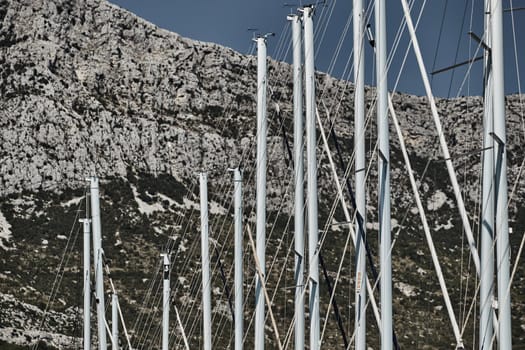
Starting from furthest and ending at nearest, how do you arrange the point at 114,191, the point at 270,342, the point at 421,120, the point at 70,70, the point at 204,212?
the point at 421,120 < the point at 70,70 < the point at 114,191 < the point at 270,342 < the point at 204,212

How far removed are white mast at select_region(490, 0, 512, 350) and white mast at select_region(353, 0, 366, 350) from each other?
4.71m

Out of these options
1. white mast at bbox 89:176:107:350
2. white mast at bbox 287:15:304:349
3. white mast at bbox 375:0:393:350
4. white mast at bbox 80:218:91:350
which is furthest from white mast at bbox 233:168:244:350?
white mast at bbox 375:0:393:350

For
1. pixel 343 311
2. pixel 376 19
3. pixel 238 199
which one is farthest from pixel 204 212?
pixel 343 311

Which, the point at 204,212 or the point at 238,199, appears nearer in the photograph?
the point at 238,199

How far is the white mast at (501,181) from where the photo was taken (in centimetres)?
1298

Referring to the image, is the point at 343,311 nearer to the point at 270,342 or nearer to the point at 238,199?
the point at 270,342

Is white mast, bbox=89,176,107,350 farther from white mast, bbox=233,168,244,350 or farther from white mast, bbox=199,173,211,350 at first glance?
white mast, bbox=233,168,244,350

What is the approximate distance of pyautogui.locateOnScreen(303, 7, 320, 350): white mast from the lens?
1970 cm

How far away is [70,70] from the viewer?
92.6 m

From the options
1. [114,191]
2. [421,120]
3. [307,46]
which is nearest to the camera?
[307,46]

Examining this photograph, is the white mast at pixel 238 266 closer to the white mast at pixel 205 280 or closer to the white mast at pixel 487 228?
the white mast at pixel 205 280

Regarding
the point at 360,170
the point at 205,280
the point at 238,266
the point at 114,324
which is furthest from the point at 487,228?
the point at 114,324

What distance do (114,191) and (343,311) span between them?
23.8 m

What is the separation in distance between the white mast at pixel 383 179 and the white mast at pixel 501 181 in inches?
117
